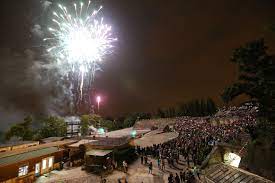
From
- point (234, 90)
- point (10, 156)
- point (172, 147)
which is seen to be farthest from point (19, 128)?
point (234, 90)

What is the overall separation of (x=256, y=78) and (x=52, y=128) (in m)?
53.7

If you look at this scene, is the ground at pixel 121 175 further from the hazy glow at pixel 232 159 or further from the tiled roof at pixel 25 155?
the hazy glow at pixel 232 159

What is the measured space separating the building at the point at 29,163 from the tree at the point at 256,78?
22.1 meters

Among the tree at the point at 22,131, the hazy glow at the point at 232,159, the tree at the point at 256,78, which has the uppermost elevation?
the tree at the point at 256,78

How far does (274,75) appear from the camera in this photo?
17.0 meters

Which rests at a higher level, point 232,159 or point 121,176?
point 232,159

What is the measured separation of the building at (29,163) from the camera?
2022cm

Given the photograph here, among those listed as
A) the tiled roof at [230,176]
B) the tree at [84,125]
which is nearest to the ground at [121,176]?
the tiled roof at [230,176]

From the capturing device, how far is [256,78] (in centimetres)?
1778

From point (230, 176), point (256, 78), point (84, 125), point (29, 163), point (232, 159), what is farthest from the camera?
point (84, 125)

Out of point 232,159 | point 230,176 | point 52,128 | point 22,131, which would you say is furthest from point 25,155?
point 52,128

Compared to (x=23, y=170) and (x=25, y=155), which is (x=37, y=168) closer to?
(x=25, y=155)

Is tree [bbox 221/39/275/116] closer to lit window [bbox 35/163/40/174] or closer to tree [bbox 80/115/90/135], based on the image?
lit window [bbox 35/163/40/174]

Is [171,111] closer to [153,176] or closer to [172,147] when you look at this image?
[172,147]
